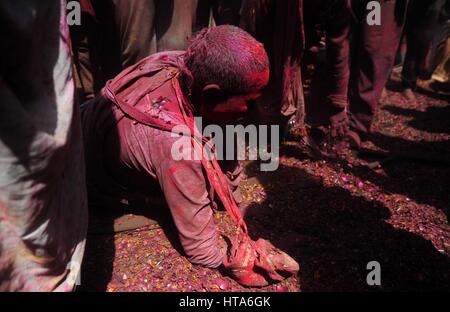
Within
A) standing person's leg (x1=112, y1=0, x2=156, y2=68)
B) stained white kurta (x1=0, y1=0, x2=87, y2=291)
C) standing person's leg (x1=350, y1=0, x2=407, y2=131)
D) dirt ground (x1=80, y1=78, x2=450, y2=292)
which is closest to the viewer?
stained white kurta (x1=0, y1=0, x2=87, y2=291)

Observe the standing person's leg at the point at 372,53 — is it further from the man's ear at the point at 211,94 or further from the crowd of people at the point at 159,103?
the man's ear at the point at 211,94

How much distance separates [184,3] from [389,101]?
2989 millimetres

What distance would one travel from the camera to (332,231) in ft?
8.80

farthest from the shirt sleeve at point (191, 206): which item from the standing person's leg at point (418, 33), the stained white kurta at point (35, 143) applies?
the standing person's leg at point (418, 33)

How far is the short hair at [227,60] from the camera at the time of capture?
191 centimetres

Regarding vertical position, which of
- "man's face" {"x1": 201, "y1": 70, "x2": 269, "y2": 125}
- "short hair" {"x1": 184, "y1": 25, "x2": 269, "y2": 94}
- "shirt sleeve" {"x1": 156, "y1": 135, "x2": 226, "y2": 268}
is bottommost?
"shirt sleeve" {"x1": 156, "y1": 135, "x2": 226, "y2": 268}

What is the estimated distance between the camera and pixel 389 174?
3.38 metres

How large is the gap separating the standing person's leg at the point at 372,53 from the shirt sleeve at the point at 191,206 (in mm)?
2298

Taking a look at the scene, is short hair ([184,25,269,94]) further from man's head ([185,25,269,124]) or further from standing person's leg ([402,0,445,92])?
standing person's leg ([402,0,445,92])

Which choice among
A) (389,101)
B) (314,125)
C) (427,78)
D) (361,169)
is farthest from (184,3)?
(427,78)

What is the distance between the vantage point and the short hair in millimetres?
1913

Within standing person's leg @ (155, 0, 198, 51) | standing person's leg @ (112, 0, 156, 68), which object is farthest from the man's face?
standing person's leg @ (155, 0, 198, 51)

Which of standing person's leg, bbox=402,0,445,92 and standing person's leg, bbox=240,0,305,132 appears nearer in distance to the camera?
standing person's leg, bbox=240,0,305,132

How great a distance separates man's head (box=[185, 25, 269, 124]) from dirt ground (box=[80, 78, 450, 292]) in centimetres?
101
